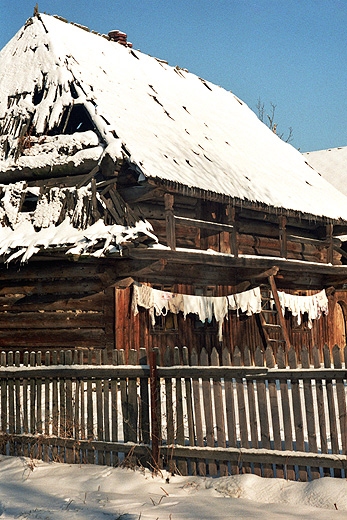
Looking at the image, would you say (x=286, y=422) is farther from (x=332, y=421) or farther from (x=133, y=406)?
(x=133, y=406)

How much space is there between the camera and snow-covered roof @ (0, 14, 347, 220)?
14023 millimetres

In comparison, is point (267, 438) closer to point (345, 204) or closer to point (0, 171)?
point (0, 171)

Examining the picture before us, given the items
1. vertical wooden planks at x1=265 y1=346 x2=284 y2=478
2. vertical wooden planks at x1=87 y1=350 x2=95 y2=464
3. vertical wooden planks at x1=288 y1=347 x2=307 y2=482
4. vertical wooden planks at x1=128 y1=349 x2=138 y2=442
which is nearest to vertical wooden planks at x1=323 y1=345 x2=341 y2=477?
vertical wooden planks at x1=288 y1=347 x2=307 y2=482

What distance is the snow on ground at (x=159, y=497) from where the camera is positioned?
5.24 m

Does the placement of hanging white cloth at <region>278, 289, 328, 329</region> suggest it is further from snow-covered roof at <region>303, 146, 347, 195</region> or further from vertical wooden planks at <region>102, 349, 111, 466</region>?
vertical wooden planks at <region>102, 349, 111, 466</region>

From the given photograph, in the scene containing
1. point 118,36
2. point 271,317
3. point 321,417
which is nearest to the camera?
point 321,417

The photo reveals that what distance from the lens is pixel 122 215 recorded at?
43.3 feet

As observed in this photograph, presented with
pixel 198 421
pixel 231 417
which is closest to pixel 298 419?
pixel 231 417

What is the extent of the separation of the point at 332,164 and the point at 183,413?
82.8ft

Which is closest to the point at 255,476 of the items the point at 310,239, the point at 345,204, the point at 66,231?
the point at 66,231

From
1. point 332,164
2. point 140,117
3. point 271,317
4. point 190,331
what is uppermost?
point 332,164

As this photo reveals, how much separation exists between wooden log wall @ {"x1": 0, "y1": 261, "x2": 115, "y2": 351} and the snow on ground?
6.90m

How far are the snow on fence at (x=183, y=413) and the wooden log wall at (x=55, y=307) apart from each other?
5.42 m

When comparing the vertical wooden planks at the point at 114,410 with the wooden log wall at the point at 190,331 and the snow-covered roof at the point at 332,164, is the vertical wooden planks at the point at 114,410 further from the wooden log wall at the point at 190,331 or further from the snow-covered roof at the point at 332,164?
the snow-covered roof at the point at 332,164
